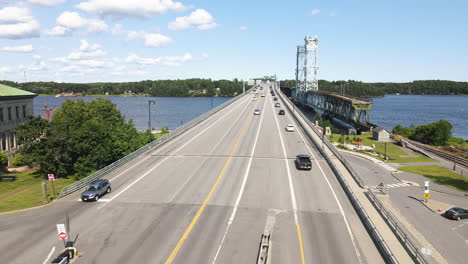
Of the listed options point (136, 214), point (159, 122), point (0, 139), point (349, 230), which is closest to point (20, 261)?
point (136, 214)

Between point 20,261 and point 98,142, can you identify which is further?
point 98,142

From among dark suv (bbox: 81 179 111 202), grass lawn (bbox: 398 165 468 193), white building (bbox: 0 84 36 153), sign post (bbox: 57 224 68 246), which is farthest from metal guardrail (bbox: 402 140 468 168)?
white building (bbox: 0 84 36 153)

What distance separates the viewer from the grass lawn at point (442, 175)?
49094mm

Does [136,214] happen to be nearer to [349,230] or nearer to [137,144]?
[349,230]

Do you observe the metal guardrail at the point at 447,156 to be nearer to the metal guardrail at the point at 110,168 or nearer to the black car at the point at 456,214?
the black car at the point at 456,214

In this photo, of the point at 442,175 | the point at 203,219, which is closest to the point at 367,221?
the point at 203,219

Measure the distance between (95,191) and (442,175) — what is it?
5031 cm

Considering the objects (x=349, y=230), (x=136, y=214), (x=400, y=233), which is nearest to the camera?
(x=400, y=233)

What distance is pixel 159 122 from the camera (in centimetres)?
14038

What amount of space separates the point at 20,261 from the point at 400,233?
23.3 metres

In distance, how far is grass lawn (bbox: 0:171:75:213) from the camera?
3148 cm

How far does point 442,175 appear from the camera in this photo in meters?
54.7

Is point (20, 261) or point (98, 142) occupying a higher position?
point (98, 142)

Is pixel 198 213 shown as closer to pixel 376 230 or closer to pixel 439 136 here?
pixel 376 230
